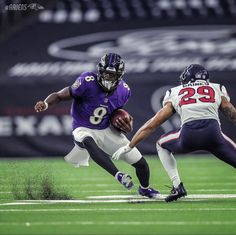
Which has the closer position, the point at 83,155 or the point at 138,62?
the point at 83,155

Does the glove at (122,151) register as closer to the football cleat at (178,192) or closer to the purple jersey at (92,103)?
the football cleat at (178,192)

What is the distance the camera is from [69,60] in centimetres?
1542

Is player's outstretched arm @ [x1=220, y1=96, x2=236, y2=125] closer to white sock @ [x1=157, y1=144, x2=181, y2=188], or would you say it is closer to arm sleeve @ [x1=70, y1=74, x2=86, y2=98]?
white sock @ [x1=157, y1=144, x2=181, y2=188]

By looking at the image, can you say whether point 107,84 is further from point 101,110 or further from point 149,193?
point 149,193

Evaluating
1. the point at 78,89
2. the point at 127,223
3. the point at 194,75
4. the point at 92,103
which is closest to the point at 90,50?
the point at 92,103

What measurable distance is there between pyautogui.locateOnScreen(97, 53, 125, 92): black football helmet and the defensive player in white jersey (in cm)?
85

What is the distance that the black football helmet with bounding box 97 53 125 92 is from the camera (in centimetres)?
839

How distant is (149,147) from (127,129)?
6.87 meters

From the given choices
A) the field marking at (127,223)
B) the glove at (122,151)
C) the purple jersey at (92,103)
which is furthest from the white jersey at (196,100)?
the field marking at (127,223)

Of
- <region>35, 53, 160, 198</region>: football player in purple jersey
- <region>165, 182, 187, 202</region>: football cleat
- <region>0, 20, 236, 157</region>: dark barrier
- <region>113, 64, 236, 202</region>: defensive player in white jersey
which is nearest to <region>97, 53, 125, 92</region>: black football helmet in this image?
<region>35, 53, 160, 198</region>: football player in purple jersey

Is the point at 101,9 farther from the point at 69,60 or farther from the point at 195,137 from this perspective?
the point at 195,137

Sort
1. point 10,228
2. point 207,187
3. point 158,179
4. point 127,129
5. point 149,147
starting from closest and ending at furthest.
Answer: point 10,228 < point 127,129 < point 207,187 < point 158,179 < point 149,147

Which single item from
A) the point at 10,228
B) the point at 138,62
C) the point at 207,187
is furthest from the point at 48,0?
the point at 10,228

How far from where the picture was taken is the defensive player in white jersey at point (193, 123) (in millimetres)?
7469
